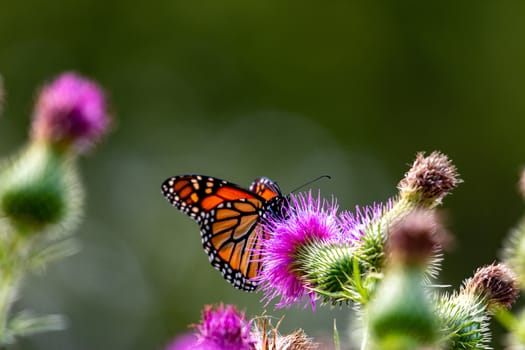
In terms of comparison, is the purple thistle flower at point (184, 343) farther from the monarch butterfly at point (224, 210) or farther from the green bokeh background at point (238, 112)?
the green bokeh background at point (238, 112)

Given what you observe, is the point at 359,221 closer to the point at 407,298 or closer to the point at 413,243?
the point at 413,243

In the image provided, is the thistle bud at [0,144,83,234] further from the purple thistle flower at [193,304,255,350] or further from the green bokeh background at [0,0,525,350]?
the green bokeh background at [0,0,525,350]

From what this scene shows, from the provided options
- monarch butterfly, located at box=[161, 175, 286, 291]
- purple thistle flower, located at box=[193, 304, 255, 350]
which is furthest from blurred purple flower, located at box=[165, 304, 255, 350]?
monarch butterfly, located at box=[161, 175, 286, 291]

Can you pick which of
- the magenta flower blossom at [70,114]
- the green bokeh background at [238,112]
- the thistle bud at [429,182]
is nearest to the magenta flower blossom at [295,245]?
the thistle bud at [429,182]

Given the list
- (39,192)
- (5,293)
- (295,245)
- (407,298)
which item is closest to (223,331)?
(407,298)

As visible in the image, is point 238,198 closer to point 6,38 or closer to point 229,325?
point 229,325

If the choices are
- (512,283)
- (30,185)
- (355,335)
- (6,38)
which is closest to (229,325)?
(355,335)
